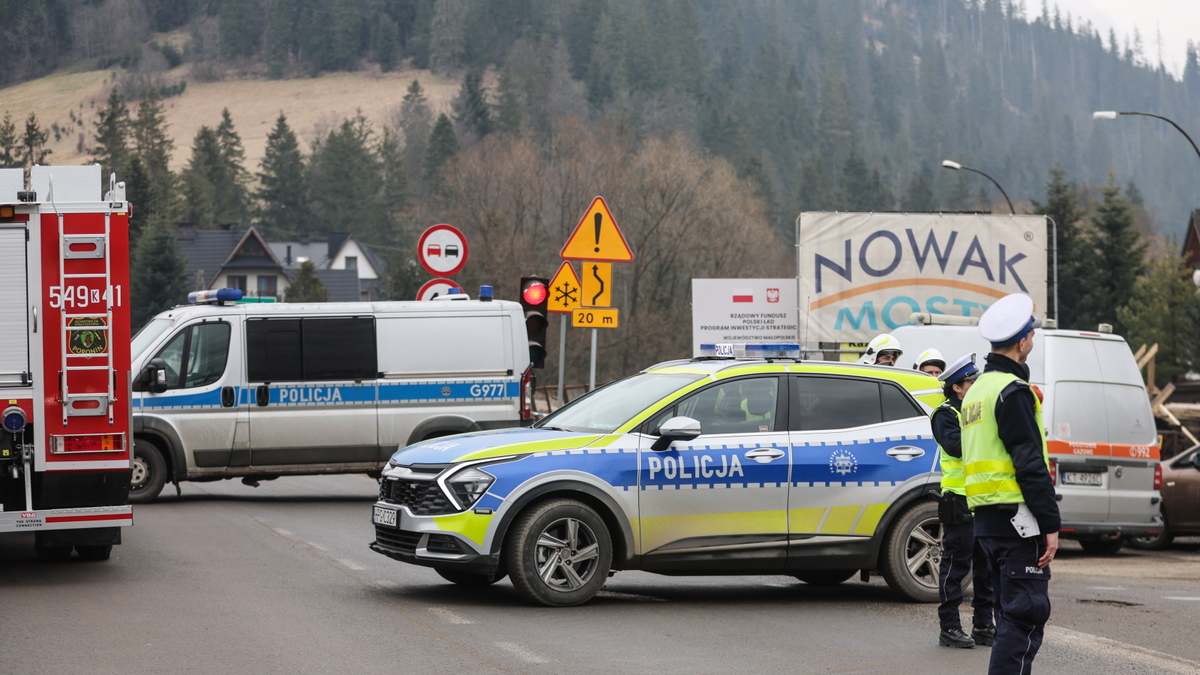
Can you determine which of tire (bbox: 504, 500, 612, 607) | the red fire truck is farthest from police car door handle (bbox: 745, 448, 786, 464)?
the red fire truck

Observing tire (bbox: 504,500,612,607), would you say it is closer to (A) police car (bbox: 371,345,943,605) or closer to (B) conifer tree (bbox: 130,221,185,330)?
(A) police car (bbox: 371,345,943,605)

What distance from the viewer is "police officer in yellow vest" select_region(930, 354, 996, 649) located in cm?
777

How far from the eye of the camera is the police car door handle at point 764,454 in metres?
9.12

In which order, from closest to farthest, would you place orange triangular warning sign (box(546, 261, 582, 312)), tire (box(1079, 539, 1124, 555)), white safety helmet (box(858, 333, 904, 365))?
white safety helmet (box(858, 333, 904, 365)) → tire (box(1079, 539, 1124, 555)) → orange triangular warning sign (box(546, 261, 582, 312))

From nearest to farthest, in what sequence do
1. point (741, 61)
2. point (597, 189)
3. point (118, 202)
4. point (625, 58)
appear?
point (118, 202) → point (597, 189) → point (625, 58) → point (741, 61)

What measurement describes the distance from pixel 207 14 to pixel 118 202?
192092 millimetres

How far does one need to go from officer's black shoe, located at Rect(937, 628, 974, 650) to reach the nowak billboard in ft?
40.6

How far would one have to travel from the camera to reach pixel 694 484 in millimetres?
8969

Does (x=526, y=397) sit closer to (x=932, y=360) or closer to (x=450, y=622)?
(x=932, y=360)

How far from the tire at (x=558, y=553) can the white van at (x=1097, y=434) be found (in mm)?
6392

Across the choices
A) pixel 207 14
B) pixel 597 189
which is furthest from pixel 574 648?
pixel 207 14

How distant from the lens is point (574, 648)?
24.4 feet

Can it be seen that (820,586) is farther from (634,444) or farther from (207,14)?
(207,14)

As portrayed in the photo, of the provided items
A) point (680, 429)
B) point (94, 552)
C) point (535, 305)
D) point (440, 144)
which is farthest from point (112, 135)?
point (680, 429)
